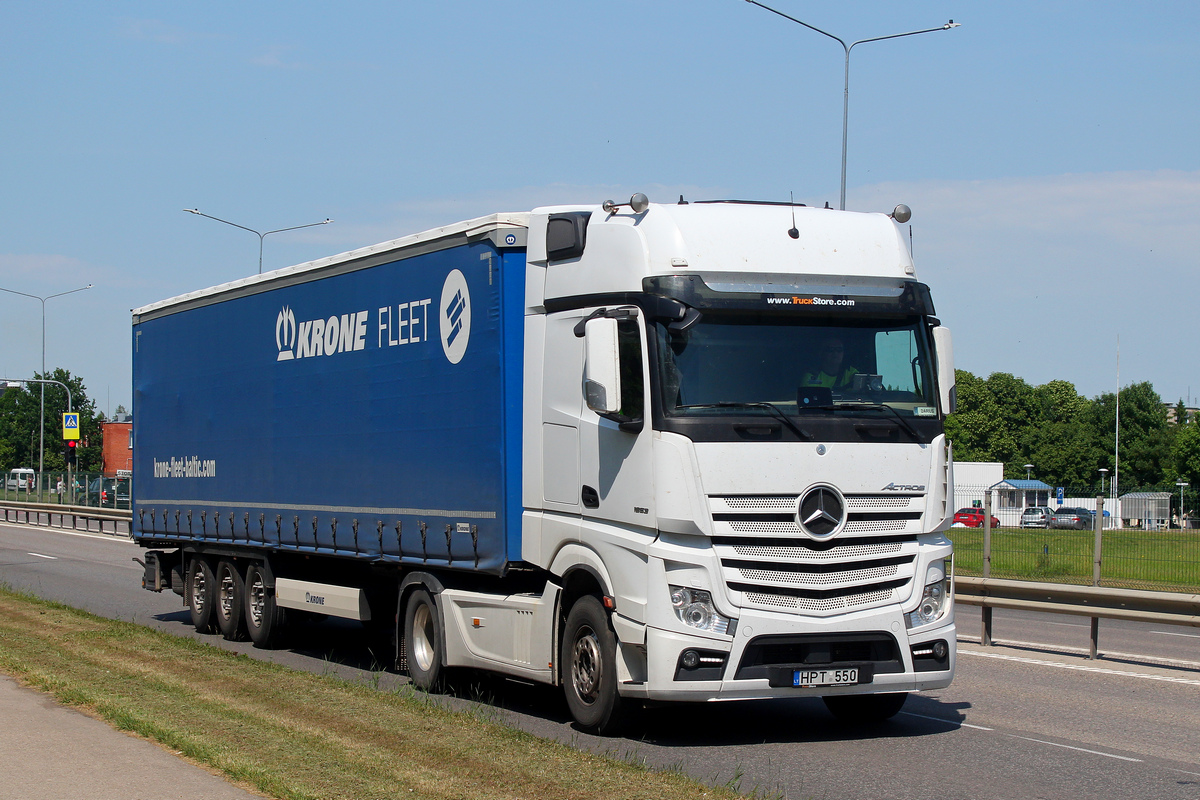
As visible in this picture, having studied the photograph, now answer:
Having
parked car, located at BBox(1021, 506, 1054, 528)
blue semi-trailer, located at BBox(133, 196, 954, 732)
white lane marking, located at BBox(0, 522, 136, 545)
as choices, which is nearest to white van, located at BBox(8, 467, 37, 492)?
white lane marking, located at BBox(0, 522, 136, 545)

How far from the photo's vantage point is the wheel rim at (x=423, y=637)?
1110cm

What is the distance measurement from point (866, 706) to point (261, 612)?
306 inches

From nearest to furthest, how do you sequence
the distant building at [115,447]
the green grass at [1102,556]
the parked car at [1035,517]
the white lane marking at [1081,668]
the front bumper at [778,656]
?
the front bumper at [778,656]
the white lane marking at [1081,668]
the green grass at [1102,556]
the parked car at [1035,517]
the distant building at [115,447]

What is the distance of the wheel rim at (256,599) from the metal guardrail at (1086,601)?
7976 millimetres

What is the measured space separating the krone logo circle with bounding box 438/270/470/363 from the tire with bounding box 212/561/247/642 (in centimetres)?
582

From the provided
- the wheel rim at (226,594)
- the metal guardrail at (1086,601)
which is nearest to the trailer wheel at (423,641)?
the wheel rim at (226,594)

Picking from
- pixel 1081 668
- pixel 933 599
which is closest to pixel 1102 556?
pixel 1081 668

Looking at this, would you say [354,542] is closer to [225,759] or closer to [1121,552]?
[225,759]

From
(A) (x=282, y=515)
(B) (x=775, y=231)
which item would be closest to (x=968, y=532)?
(A) (x=282, y=515)

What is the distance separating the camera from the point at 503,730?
8.61 meters

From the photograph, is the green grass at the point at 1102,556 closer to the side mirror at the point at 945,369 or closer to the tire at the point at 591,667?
the side mirror at the point at 945,369

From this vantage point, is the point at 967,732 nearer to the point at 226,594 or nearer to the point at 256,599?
the point at 256,599

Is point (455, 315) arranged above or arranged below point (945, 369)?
above

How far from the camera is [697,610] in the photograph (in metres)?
8.12
